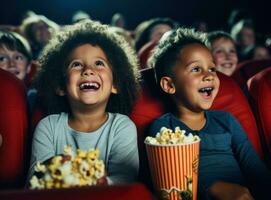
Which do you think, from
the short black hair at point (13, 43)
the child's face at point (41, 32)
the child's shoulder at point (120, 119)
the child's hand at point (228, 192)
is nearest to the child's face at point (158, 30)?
the child's face at point (41, 32)

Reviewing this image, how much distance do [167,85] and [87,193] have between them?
3.02ft

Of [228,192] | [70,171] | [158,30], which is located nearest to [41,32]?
[158,30]

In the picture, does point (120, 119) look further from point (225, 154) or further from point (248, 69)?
point (248, 69)

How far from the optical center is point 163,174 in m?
1.31

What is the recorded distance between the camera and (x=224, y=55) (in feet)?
9.92

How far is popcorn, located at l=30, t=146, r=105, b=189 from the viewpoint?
1.06 metres

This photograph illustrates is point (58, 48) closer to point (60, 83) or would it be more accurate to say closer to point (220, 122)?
point (60, 83)

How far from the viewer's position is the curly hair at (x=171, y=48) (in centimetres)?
175

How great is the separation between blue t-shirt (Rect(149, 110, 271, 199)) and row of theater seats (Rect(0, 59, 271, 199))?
0.26 feet

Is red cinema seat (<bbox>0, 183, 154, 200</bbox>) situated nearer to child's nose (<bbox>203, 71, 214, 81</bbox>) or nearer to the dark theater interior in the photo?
the dark theater interior

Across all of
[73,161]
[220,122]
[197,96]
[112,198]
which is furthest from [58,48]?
[112,198]

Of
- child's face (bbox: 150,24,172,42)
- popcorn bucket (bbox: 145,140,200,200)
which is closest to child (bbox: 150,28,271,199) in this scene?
popcorn bucket (bbox: 145,140,200,200)

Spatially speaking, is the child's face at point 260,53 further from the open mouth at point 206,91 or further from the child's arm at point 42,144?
the child's arm at point 42,144

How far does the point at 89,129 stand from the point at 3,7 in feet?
22.1
